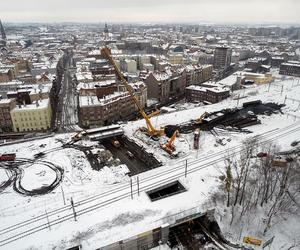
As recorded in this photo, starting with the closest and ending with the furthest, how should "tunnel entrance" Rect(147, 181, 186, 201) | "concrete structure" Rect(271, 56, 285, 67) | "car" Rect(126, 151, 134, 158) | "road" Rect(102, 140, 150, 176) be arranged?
1. "tunnel entrance" Rect(147, 181, 186, 201)
2. "road" Rect(102, 140, 150, 176)
3. "car" Rect(126, 151, 134, 158)
4. "concrete structure" Rect(271, 56, 285, 67)

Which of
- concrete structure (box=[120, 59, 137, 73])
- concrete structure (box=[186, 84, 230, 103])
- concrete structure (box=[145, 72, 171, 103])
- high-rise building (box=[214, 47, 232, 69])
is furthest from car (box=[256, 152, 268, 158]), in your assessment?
high-rise building (box=[214, 47, 232, 69])

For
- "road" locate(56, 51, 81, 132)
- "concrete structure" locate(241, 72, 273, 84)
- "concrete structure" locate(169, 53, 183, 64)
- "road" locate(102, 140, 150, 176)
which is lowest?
"road" locate(56, 51, 81, 132)

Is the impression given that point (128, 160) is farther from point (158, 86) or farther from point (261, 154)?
point (158, 86)

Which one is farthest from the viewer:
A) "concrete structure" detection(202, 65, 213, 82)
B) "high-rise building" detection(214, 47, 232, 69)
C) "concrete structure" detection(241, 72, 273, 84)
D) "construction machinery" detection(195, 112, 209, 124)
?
"high-rise building" detection(214, 47, 232, 69)

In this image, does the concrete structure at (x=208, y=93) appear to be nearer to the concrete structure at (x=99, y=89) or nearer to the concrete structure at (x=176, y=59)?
the concrete structure at (x=99, y=89)

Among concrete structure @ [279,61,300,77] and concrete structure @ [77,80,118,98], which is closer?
concrete structure @ [77,80,118,98]

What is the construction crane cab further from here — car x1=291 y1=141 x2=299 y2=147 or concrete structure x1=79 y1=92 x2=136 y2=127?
car x1=291 y1=141 x2=299 y2=147

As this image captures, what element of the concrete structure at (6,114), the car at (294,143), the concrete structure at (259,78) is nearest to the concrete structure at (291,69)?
the concrete structure at (259,78)

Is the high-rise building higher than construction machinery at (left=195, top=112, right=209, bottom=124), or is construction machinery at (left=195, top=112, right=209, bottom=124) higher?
the high-rise building
